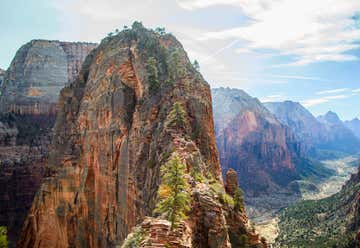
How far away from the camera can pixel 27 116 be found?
429 ft

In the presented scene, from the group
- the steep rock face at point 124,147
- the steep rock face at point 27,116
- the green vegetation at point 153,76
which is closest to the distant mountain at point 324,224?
the steep rock face at point 124,147

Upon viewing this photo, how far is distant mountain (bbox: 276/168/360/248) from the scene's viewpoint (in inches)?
3282

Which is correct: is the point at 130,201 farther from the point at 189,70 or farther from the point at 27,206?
the point at 27,206

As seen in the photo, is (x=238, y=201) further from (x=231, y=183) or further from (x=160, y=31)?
(x=160, y=31)

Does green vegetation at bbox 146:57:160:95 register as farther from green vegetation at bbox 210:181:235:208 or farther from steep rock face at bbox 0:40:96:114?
steep rock face at bbox 0:40:96:114

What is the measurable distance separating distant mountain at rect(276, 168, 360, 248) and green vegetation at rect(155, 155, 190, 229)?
5619cm

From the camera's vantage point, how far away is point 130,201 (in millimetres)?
42844

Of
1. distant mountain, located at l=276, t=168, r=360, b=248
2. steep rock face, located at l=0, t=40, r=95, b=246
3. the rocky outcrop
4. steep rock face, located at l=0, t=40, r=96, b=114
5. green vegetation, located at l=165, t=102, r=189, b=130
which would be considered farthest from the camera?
steep rock face, located at l=0, t=40, r=96, b=114

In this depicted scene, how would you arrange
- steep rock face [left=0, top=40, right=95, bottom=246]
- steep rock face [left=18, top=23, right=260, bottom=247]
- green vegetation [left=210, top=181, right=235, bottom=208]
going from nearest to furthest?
green vegetation [left=210, top=181, right=235, bottom=208] < steep rock face [left=18, top=23, right=260, bottom=247] < steep rock face [left=0, top=40, right=95, bottom=246]

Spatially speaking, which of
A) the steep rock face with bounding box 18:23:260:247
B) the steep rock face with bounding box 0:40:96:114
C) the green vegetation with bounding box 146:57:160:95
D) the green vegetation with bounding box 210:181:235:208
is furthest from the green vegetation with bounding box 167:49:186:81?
Answer: the steep rock face with bounding box 0:40:96:114

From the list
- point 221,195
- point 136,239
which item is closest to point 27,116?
point 221,195

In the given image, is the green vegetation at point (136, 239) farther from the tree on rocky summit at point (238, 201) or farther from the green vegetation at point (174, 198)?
the tree on rocky summit at point (238, 201)

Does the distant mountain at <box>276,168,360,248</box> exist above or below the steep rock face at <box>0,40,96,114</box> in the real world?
below

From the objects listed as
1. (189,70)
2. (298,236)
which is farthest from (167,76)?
(298,236)
